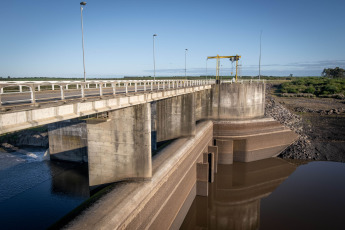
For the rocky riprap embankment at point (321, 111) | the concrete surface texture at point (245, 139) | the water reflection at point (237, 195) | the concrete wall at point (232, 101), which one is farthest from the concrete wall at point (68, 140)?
the rocky riprap embankment at point (321, 111)

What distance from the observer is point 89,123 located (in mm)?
16078

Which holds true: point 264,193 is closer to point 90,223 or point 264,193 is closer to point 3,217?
point 90,223

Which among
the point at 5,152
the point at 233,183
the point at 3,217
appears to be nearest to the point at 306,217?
the point at 233,183

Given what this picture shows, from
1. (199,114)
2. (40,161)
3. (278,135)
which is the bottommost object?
(40,161)

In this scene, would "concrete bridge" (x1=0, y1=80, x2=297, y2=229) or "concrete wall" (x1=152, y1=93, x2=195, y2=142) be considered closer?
"concrete bridge" (x1=0, y1=80, x2=297, y2=229)

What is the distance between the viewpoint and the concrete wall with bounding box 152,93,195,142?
25484mm

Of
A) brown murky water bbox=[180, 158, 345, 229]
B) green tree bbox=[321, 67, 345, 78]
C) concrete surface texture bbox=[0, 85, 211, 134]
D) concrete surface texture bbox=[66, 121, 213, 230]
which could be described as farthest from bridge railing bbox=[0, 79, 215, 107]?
green tree bbox=[321, 67, 345, 78]

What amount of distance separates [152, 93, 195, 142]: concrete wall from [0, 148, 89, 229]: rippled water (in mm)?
9819

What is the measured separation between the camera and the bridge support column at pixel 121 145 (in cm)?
1521

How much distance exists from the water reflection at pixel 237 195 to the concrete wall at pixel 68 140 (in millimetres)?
14455

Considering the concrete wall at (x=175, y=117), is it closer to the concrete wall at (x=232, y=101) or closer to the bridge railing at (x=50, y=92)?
the bridge railing at (x=50, y=92)

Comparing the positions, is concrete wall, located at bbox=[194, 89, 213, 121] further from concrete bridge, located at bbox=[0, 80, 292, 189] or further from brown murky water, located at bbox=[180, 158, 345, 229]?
brown murky water, located at bbox=[180, 158, 345, 229]

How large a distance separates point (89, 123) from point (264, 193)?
789 inches

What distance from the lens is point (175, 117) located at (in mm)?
26109
